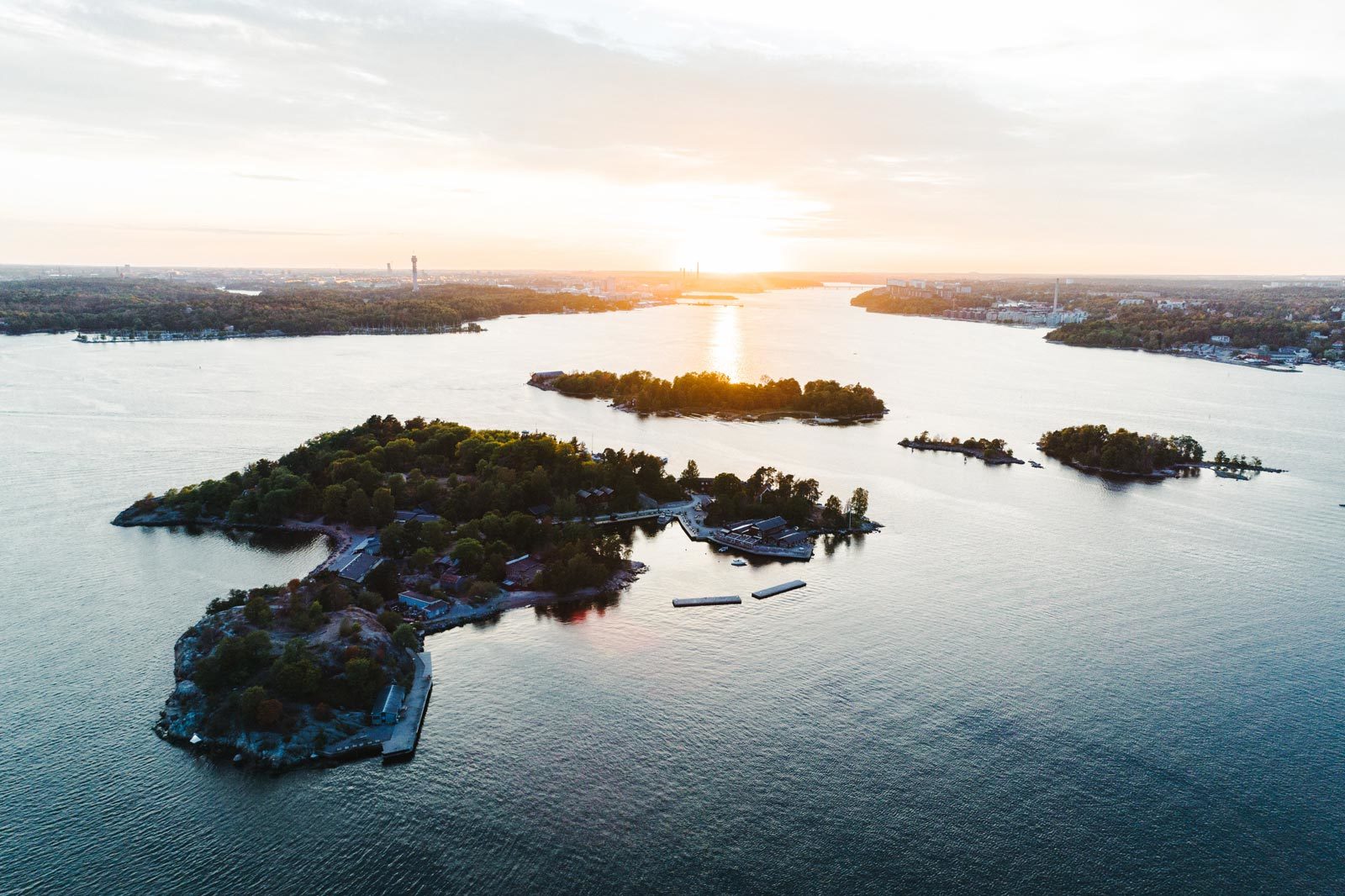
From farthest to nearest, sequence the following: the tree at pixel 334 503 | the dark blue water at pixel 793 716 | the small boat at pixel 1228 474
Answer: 1. the small boat at pixel 1228 474
2. the tree at pixel 334 503
3. the dark blue water at pixel 793 716

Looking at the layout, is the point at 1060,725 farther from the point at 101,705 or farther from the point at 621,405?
the point at 621,405

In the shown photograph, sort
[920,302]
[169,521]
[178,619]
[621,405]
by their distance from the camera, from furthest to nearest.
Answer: [920,302] < [621,405] < [169,521] < [178,619]

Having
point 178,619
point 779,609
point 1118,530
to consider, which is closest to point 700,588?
point 779,609

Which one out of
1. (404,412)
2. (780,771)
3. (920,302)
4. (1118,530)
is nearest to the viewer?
(780,771)

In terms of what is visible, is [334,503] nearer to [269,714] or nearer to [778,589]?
[269,714]

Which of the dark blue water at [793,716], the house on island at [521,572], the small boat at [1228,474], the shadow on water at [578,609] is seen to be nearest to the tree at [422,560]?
the house on island at [521,572]

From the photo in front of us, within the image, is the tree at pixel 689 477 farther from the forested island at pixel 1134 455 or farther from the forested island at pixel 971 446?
the forested island at pixel 1134 455
